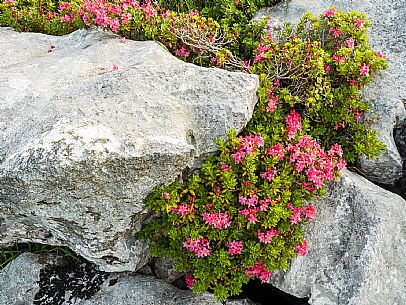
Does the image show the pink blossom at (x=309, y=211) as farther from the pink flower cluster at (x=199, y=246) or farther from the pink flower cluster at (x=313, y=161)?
the pink flower cluster at (x=199, y=246)

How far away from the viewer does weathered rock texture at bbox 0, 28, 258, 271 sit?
360 cm

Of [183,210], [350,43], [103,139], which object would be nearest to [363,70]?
[350,43]

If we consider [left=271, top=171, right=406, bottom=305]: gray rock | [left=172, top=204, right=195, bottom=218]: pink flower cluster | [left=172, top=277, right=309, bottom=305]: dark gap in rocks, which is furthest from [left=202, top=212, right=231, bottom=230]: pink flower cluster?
[left=172, top=277, right=309, bottom=305]: dark gap in rocks

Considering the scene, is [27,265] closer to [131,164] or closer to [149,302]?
[149,302]

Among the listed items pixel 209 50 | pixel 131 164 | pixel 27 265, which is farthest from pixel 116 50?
pixel 27 265

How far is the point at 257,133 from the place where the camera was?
14.2ft

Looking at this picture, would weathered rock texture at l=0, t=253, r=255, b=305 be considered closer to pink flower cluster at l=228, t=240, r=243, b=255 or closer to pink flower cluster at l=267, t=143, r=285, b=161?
pink flower cluster at l=228, t=240, r=243, b=255

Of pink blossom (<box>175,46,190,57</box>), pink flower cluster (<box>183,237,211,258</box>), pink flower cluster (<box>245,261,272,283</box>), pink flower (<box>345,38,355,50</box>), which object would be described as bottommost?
pink flower cluster (<box>245,261,272,283</box>)

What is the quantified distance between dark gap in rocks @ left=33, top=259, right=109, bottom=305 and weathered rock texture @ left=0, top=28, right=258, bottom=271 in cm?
39

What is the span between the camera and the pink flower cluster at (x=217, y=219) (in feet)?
13.0

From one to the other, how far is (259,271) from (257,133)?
45.9 inches

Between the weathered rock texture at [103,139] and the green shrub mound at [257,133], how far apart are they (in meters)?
0.23

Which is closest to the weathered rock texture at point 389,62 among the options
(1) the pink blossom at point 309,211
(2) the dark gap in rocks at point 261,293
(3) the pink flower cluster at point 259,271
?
(1) the pink blossom at point 309,211

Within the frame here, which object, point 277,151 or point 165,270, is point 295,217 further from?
point 165,270
